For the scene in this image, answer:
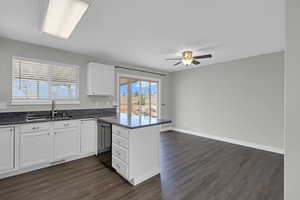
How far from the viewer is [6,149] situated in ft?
7.14

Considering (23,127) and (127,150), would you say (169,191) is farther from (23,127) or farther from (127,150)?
(23,127)

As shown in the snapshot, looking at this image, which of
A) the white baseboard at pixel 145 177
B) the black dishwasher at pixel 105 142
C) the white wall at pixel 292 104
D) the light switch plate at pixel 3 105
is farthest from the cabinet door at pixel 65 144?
the white wall at pixel 292 104

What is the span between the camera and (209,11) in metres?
1.79

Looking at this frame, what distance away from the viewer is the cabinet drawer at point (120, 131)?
2073mm

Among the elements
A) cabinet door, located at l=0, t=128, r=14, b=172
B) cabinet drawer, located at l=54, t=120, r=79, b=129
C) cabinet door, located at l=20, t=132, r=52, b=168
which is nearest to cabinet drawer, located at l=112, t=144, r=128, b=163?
cabinet drawer, located at l=54, t=120, r=79, b=129

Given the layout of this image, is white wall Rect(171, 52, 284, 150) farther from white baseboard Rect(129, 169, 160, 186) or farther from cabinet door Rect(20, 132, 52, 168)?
cabinet door Rect(20, 132, 52, 168)

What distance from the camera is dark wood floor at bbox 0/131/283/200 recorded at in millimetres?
1827

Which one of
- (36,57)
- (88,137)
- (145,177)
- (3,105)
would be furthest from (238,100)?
(3,105)

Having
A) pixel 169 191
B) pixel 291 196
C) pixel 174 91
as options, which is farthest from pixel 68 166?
pixel 174 91

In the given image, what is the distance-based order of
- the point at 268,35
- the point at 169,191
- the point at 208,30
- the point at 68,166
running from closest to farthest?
1. the point at 169,191
2. the point at 208,30
3. the point at 268,35
4. the point at 68,166

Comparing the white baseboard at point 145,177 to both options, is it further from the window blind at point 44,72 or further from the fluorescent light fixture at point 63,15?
the window blind at point 44,72

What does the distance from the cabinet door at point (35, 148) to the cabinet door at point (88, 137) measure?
23.0 inches

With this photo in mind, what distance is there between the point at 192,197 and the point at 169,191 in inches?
12.3

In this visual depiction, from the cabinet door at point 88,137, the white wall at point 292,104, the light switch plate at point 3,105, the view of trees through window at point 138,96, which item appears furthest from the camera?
the view of trees through window at point 138,96
